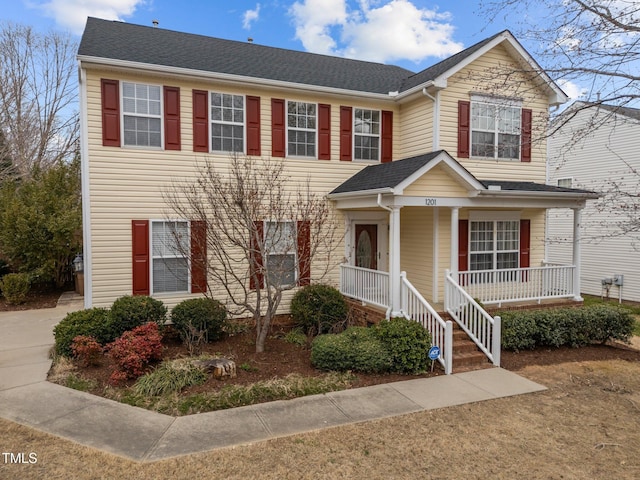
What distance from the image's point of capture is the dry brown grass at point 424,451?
433 centimetres

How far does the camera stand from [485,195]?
32.6ft

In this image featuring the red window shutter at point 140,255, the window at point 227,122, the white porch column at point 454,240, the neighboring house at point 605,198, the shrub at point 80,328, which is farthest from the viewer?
the neighboring house at point 605,198

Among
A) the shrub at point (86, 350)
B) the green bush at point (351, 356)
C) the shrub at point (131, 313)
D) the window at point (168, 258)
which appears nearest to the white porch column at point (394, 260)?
the green bush at point (351, 356)

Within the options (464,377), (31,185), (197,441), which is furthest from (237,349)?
(31,185)

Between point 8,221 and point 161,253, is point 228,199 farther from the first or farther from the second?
point 8,221

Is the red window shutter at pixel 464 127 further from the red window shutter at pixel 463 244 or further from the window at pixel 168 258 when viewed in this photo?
the window at pixel 168 258

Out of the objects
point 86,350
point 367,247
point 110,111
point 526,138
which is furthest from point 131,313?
point 526,138

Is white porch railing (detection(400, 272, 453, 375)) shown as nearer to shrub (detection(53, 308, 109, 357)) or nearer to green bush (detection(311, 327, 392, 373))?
green bush (detection(311, 327, 392, 373))

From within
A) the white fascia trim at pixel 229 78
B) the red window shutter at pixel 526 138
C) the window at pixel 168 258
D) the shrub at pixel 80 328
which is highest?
the white fascia trim at pixel 229 78

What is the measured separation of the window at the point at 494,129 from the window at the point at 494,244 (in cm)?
192

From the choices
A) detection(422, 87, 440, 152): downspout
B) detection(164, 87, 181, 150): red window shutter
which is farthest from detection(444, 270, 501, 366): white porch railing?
detection(164, 87, 181, 150): red window shutter

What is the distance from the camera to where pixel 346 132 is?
11336mm

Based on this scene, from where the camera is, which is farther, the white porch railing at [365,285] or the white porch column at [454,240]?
the white porch column at [454,240]

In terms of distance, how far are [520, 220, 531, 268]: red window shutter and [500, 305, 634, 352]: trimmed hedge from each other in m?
2.33
